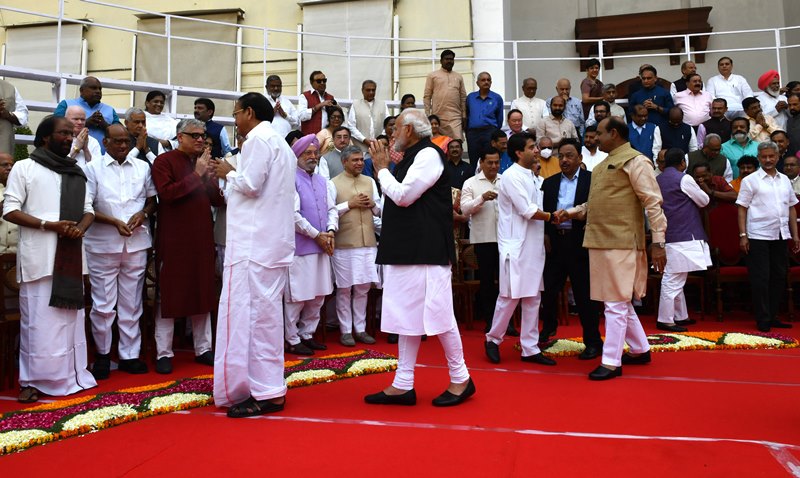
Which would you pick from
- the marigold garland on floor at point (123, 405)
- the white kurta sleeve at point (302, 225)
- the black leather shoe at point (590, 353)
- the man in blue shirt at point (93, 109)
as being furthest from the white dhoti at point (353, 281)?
the man in blue shirt at point (93, 109)

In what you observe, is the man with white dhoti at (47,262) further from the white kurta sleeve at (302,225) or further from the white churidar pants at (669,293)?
the white churidar pants at (669,293)

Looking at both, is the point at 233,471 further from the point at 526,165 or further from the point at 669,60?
the point at 669,60

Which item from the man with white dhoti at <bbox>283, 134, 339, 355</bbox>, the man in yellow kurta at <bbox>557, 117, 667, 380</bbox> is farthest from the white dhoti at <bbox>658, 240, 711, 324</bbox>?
the man with white dhoti at <bbox>283, 134, 339, 355</bbox>

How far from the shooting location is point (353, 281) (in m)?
6.14

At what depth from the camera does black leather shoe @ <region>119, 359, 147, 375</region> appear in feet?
16.7

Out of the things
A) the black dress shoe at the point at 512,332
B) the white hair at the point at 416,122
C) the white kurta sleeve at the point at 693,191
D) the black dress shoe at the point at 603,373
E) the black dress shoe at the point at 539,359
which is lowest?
the black dress shoe at the point at 603,373

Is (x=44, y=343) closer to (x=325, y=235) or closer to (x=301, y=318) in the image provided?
(x=301, y=318)

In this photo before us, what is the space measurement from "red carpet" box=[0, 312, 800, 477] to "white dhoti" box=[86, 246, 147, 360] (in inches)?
24.2

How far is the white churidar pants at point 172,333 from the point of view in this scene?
204 inches

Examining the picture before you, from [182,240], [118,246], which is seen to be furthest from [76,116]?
[182,240]

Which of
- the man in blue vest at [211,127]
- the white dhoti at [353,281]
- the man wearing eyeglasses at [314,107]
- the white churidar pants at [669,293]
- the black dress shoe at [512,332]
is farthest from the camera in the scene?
the man wearing eyeglasses at [314,107]

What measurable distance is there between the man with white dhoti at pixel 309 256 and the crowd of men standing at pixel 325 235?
0.02 meters

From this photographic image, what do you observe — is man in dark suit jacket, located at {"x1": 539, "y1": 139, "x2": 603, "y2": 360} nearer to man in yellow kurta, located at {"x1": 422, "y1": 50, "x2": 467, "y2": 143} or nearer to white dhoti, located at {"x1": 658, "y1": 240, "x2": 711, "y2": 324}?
white dhoti, located at {"x1": 658, "y1": 240, "x2": 711, "y2": 324}

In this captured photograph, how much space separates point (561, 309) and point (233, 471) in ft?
16.1
